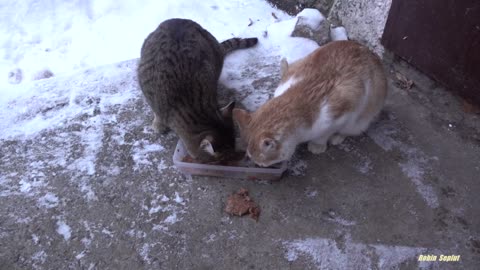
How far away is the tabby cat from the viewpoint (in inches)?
115

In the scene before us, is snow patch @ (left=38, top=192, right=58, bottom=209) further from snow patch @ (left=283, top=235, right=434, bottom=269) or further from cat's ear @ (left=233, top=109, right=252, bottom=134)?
snow patch @ (left=283, top=235, right=434, bottom=269)

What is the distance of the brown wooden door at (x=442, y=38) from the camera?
3.15 metres

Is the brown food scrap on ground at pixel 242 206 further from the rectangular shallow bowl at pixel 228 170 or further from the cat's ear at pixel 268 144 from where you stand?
the cat's ear at pixel 268 144

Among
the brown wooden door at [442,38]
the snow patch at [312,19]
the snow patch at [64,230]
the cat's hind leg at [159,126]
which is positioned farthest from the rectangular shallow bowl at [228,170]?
the snow patch at [312,19]

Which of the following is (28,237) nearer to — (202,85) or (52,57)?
(202,85)

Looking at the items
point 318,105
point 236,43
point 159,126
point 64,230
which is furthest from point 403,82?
point 64,230

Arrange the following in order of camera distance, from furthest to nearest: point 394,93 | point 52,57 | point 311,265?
point 52,57 → point 394,93 → point 311,265

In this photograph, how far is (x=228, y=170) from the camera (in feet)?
9.68

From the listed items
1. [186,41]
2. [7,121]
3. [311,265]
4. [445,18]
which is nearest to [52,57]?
[7,121]

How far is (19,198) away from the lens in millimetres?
2934

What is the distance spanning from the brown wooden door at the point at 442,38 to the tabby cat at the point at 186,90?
5.99 ft

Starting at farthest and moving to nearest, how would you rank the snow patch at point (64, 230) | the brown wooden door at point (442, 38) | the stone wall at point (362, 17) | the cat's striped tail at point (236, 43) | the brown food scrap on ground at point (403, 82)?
the cat's striped tail at point (236, 43)
the stone wall at point (362, 17)
the brown food scrap on ground at point (403, 82)
the brown wooden door at point (442, 38)
the snow patch at point (64, 230)

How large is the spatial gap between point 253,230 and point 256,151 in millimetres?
554

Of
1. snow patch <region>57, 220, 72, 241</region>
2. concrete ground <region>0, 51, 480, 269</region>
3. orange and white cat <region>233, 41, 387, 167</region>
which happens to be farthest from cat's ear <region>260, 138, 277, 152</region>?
snow patch <region>57, 220, 72, 241</region>
